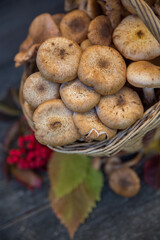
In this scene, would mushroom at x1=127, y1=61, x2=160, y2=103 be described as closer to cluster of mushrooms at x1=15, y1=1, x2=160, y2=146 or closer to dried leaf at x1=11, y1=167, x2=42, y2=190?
cluster of mushrooms at x1=15, y1=1, x2=160, y2=146

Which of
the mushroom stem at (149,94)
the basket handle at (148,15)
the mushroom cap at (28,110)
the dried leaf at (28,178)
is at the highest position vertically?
the basket handle at (148,15)

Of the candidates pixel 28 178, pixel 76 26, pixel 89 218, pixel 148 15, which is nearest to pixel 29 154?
pixel 28 178

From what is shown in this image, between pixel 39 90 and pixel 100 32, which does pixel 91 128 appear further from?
pixel 100 32

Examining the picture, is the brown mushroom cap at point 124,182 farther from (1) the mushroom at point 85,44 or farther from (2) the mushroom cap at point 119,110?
(1) the mushroom at point 85,44

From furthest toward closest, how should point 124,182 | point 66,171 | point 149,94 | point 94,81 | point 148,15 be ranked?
1. point 66,171
2. point 124,182
3. point 149,94
4. point 94,81
5. point 148,15

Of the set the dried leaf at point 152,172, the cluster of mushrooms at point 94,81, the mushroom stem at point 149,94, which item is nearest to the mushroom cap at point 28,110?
the cluster of mushrooms at point 94,81
